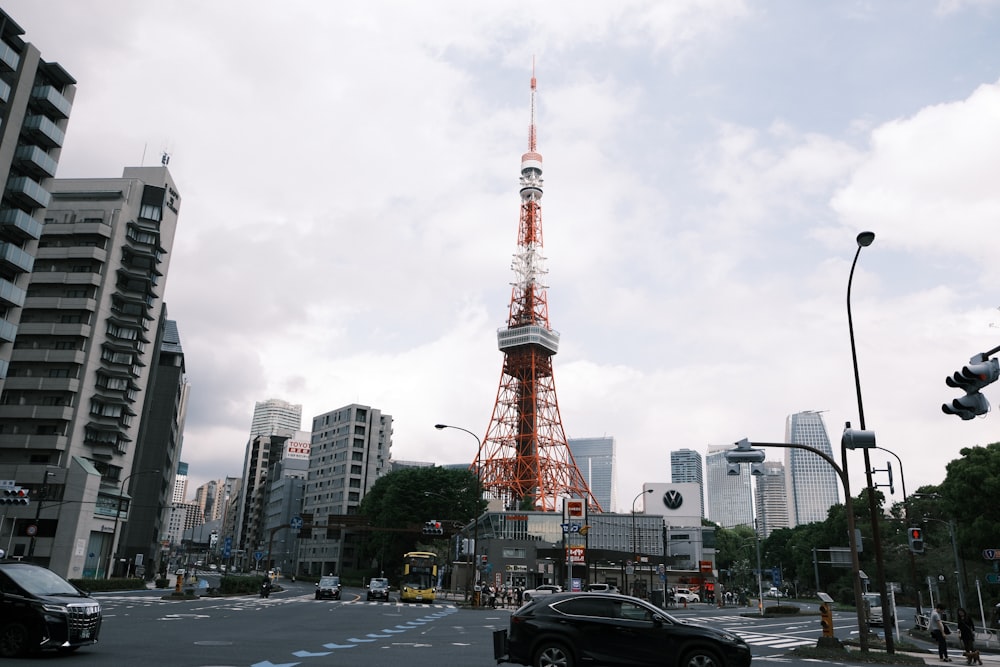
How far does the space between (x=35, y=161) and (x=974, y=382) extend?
62.5 m

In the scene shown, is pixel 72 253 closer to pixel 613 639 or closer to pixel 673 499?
pixel 613 639

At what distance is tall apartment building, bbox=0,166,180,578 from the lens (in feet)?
206

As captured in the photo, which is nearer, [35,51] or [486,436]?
[35,51]

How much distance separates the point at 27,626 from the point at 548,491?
92103 mm

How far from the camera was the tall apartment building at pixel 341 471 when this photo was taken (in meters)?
126

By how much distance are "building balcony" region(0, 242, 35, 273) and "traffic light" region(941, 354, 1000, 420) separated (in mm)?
59132

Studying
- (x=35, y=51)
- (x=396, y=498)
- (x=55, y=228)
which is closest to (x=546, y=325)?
(x=396, y=498)

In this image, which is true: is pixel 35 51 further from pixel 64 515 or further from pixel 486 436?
pixel 486 436

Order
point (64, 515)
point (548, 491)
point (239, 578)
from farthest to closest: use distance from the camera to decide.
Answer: point (548, 491), point (64, 515), point (239, 578)

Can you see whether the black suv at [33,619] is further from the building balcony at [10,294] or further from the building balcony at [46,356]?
the building balcony at [46,356]

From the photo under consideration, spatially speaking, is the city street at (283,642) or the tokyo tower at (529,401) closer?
the city street at (283,642)

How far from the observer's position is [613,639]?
1270cm

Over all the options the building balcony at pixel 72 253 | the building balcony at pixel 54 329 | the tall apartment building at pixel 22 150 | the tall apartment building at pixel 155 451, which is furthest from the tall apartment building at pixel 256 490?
the tall apartment building at pixel 22 150

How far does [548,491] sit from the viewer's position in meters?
101
